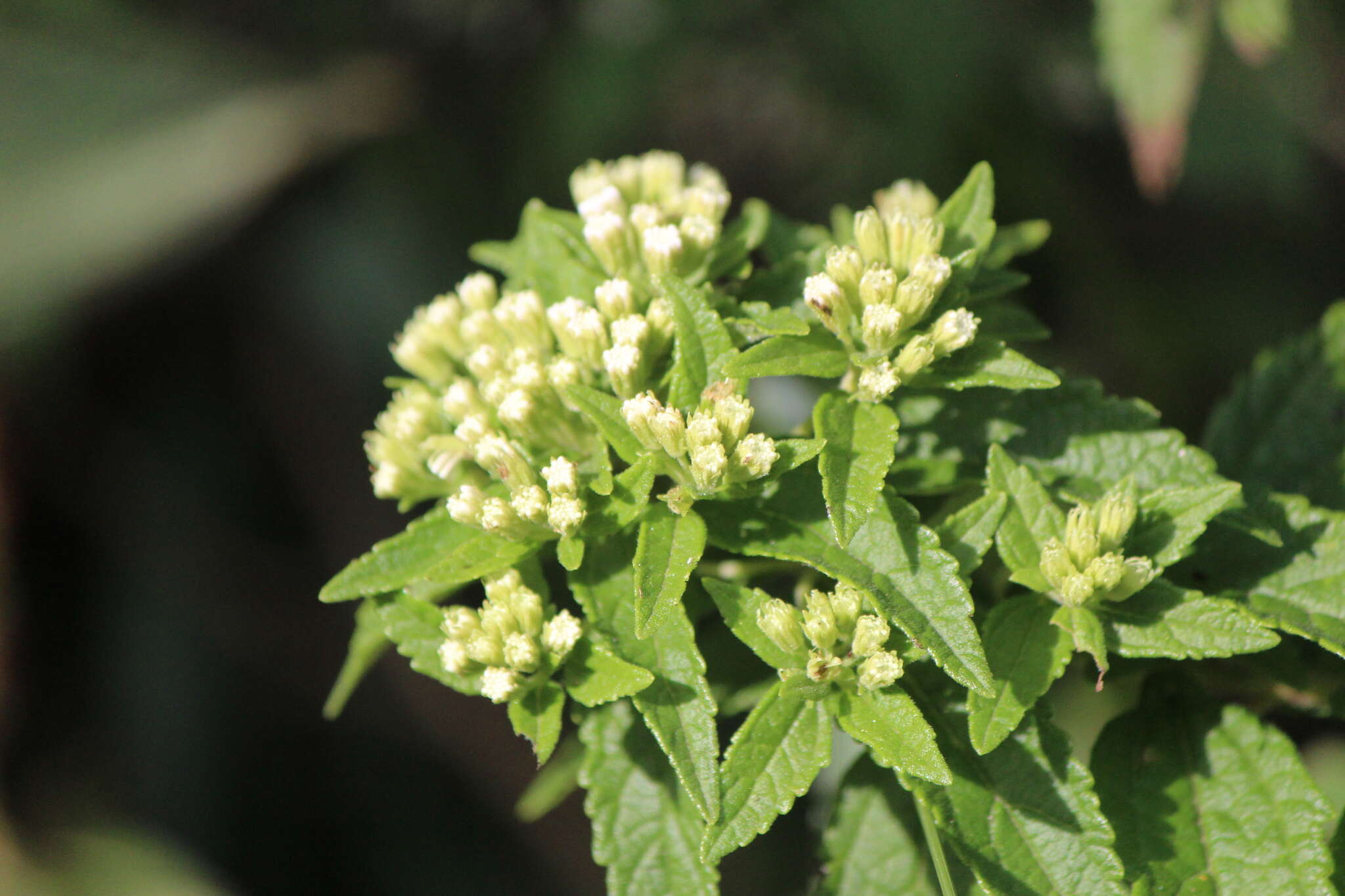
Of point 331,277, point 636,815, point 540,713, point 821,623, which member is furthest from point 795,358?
point 331,277

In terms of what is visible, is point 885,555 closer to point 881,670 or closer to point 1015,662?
point 881,670

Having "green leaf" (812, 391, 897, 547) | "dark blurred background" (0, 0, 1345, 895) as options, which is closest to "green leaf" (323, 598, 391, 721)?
"green leaf" (812, 391, 897, 547)

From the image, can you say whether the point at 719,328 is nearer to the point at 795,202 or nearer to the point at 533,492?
the point at 533,492

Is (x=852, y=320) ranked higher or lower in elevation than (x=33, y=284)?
lower

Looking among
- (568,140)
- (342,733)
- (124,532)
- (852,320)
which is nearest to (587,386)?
(852,320)

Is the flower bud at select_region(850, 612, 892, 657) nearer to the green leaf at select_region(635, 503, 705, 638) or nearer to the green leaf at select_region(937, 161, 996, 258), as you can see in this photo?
the green leaf at select_region(635, 503, 705, 638)

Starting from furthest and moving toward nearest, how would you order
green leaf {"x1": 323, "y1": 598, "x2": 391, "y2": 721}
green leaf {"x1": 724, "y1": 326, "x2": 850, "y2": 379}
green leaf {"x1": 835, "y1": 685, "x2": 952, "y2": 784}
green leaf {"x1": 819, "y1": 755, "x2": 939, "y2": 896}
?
1. green leaf {"x1": 323, "y1": 598, "x2": 391, "y2": 721}
2. green leaf {"x1": 819, "y1": 755, "x2": 939, "y2": 896}
3. green leaf {"x1": 724, "y1": 326, "x2": 850, "y2": 379}
4. green leaf {"x1": 835, "y1": 685, "x2": 952, "y2": 784}

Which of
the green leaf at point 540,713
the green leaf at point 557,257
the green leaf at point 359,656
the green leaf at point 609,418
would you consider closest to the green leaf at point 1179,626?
the green leaf at point 609,418
